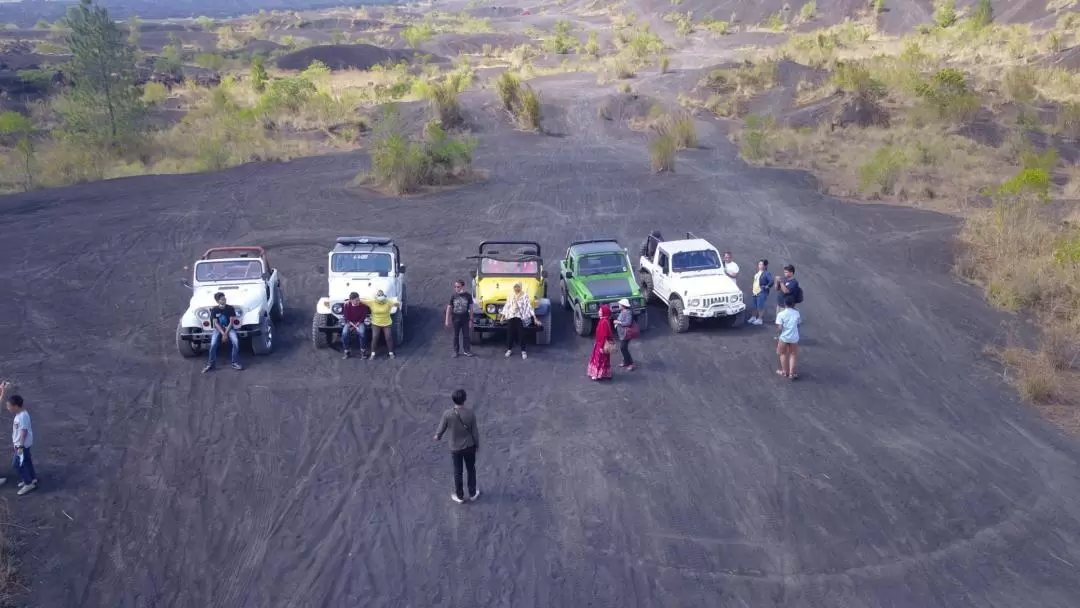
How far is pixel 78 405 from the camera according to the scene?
44.8 feet

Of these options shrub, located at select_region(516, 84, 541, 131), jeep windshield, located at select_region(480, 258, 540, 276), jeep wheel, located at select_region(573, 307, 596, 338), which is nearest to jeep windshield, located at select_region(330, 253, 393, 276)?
jeep windshield, located at select_region(480, 258, 540, 276)

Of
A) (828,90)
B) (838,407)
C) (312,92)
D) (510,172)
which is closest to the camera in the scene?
(838,407)

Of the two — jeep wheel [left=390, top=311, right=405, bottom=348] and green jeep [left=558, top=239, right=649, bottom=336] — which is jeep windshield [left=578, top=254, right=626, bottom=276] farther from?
jeep wheel [left=390, top=311, right=405, bottom=348]

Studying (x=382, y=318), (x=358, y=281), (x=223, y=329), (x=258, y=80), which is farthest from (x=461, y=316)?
(x=258, y=80)

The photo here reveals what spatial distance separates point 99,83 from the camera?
36.5 m

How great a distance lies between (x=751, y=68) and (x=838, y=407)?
4292cm

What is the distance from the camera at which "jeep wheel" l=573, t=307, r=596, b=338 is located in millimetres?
16500

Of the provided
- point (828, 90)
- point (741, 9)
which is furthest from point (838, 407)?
point (741, 9)

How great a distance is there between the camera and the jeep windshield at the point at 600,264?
17.2 m

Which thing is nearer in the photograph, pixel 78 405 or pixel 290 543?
pixel 290 543

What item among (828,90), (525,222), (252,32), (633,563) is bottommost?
(633,563)

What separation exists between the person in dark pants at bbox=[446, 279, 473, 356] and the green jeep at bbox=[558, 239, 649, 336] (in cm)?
229

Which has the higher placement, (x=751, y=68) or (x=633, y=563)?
(x=751, y=68)

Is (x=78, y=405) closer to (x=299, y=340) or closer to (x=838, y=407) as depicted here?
(x=299, y=340)
